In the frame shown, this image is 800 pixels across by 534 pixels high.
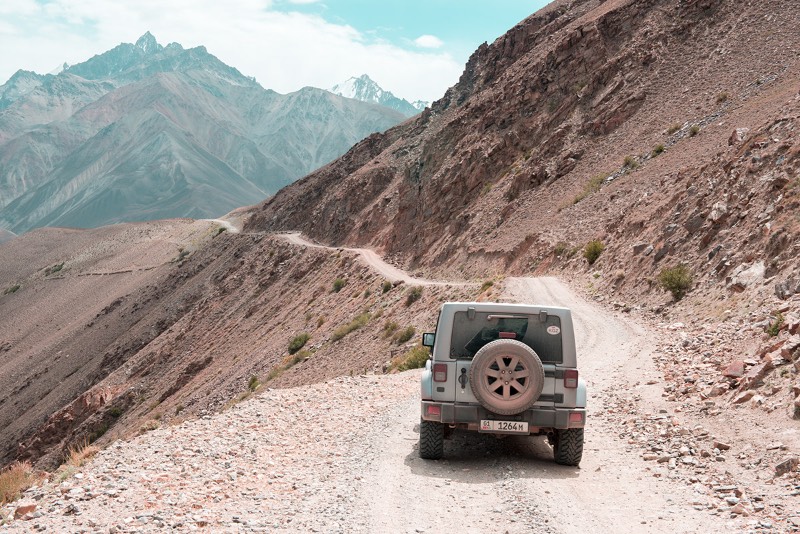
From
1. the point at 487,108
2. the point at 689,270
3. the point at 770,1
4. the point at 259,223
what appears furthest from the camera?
the point at 259,223

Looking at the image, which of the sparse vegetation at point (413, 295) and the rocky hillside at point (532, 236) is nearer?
the rocky hillside at point (532, 236)

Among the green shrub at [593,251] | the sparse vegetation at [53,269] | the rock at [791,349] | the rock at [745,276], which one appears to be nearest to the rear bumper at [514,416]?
the rock at [791,349]

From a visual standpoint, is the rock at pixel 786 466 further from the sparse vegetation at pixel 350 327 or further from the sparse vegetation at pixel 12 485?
the sparse vegetation at pixel 350 327

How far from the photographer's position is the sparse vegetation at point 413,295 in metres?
34.6

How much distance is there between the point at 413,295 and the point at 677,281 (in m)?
15.2

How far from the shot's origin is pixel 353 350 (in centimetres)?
3244

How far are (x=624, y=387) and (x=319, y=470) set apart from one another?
7093 mm

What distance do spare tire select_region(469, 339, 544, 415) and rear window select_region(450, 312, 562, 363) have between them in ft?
1.20

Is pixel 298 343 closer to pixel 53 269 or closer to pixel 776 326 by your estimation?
pixel 776 326

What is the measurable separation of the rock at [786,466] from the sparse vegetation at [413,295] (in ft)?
86.3

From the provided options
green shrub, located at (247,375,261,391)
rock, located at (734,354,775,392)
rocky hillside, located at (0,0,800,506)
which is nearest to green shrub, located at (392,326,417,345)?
rocky hillside, located at (0,0,800,506)

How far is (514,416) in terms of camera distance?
9367 mm

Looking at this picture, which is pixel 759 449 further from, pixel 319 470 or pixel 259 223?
pixel 259 223

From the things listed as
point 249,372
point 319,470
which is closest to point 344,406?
point 319,470
